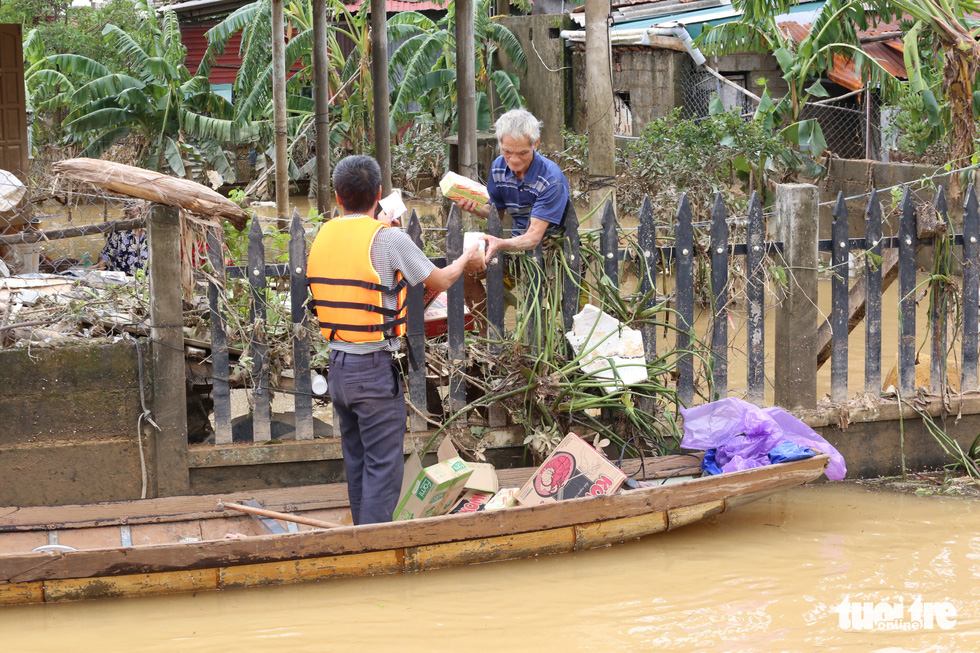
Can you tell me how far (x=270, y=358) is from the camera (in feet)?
16.8

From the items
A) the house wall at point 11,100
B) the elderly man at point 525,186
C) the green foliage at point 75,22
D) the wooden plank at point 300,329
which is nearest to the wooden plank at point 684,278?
the elderly man at point 525,186

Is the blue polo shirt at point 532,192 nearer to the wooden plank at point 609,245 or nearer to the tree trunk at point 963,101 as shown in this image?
the wooden plank at point 609,245

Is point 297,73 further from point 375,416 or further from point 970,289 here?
point 375,416

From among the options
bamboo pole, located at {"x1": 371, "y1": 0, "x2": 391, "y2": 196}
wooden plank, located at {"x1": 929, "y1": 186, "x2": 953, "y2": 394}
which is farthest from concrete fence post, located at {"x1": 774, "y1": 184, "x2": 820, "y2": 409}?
bamboo pole, located at {"x1": 371, "y1": 0, "x2": 391, "y2": 196}

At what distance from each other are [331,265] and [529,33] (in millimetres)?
14600

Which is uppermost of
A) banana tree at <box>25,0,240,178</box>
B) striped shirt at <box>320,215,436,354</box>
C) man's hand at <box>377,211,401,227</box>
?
banana tree at <box>25,0,240,178</box>

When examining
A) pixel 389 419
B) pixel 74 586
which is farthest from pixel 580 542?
pixel 74 586

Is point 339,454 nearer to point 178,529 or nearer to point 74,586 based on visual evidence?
point 178,529

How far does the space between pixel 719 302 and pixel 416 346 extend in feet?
5.71

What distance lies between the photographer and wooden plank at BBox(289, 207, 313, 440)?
4824 mm

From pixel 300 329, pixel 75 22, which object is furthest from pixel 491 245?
pixel 75 22

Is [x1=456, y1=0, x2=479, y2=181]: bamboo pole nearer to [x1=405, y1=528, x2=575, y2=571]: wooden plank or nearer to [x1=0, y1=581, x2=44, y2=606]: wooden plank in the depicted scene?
Result: [x1=405, y1=528, x2=575, y2=571]: wooden plank

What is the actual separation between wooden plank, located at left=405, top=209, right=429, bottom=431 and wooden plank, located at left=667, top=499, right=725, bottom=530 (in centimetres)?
142

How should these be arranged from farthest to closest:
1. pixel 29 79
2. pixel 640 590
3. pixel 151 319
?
pixel 29 79
pixel 151 319
pixel 640 590
